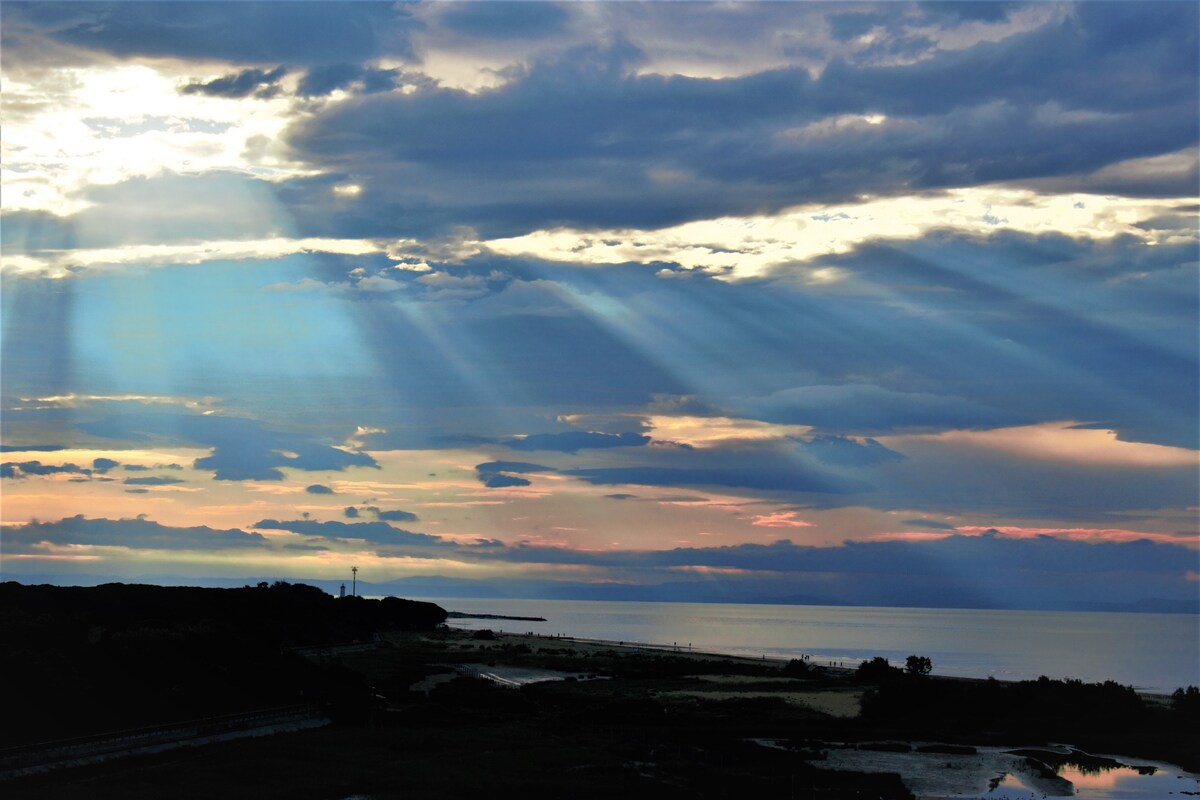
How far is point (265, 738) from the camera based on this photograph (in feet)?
222

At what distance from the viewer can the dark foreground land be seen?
54656 millimetres

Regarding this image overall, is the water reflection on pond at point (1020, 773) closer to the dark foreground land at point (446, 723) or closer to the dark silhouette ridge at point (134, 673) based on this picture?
the dark foreground land at point (446, 723)

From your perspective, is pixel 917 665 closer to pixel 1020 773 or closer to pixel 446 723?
pixel 1020 773

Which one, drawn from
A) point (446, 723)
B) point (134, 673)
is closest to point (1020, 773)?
point (446, 723)

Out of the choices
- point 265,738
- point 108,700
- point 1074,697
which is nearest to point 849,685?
point 1074,697

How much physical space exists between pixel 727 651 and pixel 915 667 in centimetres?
8350

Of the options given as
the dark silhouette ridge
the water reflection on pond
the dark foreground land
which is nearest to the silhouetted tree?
the dark foreground land

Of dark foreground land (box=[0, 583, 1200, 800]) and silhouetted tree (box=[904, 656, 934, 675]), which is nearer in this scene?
dark foreground land (box=[0, 583, 1200, 800])

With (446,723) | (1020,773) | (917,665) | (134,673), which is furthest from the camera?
(917,665)

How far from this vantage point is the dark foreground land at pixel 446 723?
54656 millimetres

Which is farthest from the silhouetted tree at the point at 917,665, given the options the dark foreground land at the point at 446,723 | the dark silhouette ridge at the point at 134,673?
the dark silhouette ridge at the point at 134,673

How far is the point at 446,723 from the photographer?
76.5 meters

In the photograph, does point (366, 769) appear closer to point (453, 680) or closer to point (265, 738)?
point (265, 738)

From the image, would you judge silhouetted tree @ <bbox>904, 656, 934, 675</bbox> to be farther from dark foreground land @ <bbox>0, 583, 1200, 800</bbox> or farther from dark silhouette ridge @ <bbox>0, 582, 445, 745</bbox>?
dark silhouette ridge @ <bbox>0, 582, 445, 745</bbox>
